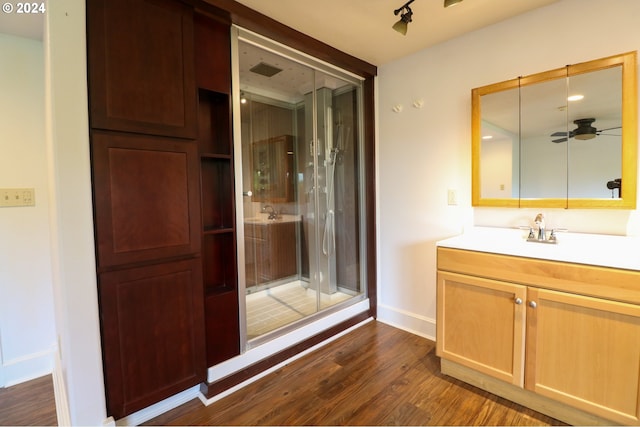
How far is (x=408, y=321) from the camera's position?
8.65 ft

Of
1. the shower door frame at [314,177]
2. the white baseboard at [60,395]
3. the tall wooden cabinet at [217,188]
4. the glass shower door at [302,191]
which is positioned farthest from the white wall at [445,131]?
the white baseboard at [60,395]

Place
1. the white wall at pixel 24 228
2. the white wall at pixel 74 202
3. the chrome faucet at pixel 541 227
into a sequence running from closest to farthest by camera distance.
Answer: the white wall at pixel 74 202 → the chrome faucet at pixel 541 227 → the white wall at pixel 24 228

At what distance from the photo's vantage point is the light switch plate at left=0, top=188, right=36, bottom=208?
6.42 ft

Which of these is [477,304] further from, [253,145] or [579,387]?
[253,145]

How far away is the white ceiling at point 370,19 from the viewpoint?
5.96 ft

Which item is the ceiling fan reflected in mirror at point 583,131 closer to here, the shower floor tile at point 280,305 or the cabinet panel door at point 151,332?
the shower floor tile at point 280,305

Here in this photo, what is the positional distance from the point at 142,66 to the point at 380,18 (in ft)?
4.92

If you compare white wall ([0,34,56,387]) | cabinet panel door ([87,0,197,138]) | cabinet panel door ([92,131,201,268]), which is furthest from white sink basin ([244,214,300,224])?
white wall ([0,34,56,387])

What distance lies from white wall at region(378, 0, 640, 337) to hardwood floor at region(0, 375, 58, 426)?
247 centimetres

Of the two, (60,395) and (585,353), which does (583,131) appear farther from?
(60,395)

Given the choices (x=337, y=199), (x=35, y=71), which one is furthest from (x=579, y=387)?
(x=35, y=71)

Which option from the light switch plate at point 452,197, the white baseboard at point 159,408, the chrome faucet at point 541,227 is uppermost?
the light switch plate at point 452,197

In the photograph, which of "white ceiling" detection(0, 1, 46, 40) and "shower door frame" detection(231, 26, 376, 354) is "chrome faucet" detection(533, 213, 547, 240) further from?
"white ceiling" detection(0, 1, 46, 40)

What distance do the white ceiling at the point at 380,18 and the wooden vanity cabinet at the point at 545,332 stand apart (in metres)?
1.54
